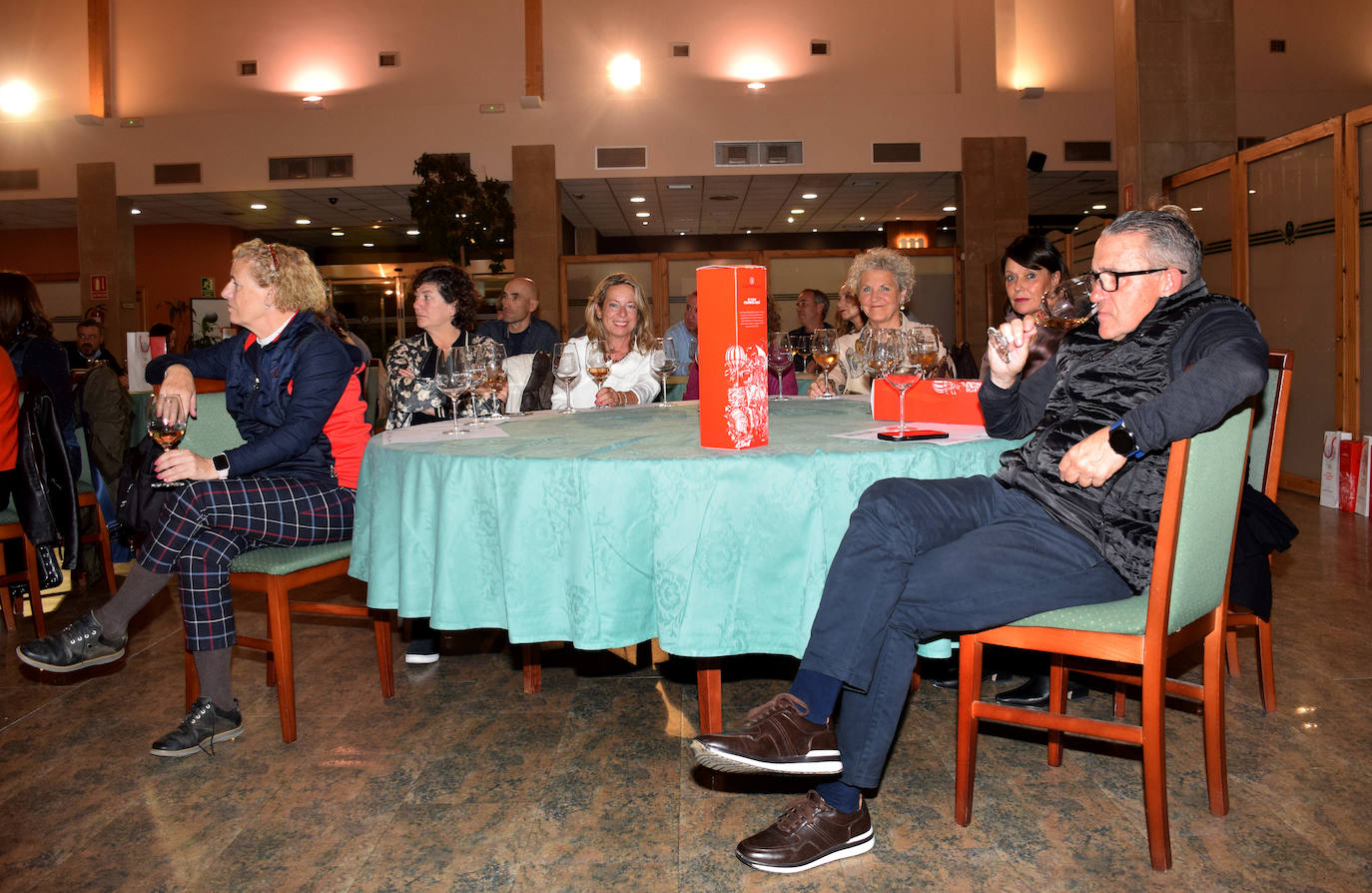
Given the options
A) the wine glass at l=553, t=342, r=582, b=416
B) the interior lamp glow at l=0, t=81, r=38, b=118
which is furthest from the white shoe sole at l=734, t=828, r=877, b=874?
the interior lamp glow at l=0, t=81, r=38, b=118

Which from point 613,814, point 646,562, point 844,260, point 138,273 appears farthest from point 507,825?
point 138,273

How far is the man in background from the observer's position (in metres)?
5.57

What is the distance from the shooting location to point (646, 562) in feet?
6.61

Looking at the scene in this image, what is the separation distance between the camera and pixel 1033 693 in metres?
2.62

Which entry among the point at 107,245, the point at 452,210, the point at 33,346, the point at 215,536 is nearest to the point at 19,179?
the point at 107,245

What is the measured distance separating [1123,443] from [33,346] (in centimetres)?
435

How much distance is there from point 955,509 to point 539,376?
2.36 m

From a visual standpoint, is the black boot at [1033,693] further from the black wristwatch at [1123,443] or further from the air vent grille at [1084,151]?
the air vent grille at [1084,151]

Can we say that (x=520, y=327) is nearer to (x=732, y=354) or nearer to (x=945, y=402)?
(x=945, y=402)

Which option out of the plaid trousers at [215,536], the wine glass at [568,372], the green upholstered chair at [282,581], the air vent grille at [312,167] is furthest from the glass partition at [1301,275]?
the air vent grille at [312,167]

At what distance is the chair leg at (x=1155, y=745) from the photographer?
172cm

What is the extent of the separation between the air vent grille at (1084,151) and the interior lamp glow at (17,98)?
42.9 ft

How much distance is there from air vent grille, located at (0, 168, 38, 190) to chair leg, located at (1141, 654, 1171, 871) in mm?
14244

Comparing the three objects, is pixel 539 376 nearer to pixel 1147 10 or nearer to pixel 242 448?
pixel 242 448
